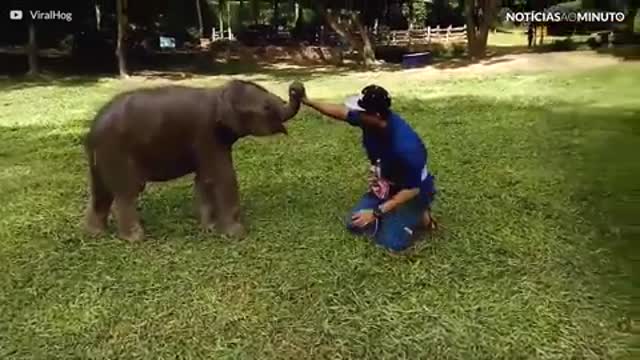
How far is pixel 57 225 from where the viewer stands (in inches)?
189

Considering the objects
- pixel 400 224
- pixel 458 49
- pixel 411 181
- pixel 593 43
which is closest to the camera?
pixel 411 181

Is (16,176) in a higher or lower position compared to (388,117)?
lower

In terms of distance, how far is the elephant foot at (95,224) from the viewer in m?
4.54

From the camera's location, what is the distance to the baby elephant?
422 cm

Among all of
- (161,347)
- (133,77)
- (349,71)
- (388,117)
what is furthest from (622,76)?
(161,347)

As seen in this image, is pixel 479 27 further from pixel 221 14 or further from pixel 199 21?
pixel 221 14

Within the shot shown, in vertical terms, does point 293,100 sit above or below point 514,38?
below

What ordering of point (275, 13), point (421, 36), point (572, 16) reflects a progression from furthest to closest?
point (275, 13), point (421, 36), point (572, 16)

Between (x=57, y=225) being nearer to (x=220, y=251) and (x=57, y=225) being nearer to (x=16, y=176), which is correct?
(x=220, y=251)

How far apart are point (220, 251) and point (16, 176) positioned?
272cm

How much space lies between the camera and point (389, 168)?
13.6ft

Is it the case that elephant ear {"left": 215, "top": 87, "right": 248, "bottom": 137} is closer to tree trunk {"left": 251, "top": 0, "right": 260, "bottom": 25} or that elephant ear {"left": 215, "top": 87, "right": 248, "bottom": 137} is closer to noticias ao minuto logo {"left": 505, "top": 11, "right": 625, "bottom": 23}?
noticias ao minuto logo {"left": 505, "top": 11, "right": 625, "bottom": 23}

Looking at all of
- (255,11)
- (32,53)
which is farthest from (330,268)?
(255,11)

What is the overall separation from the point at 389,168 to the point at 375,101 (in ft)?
1.15
